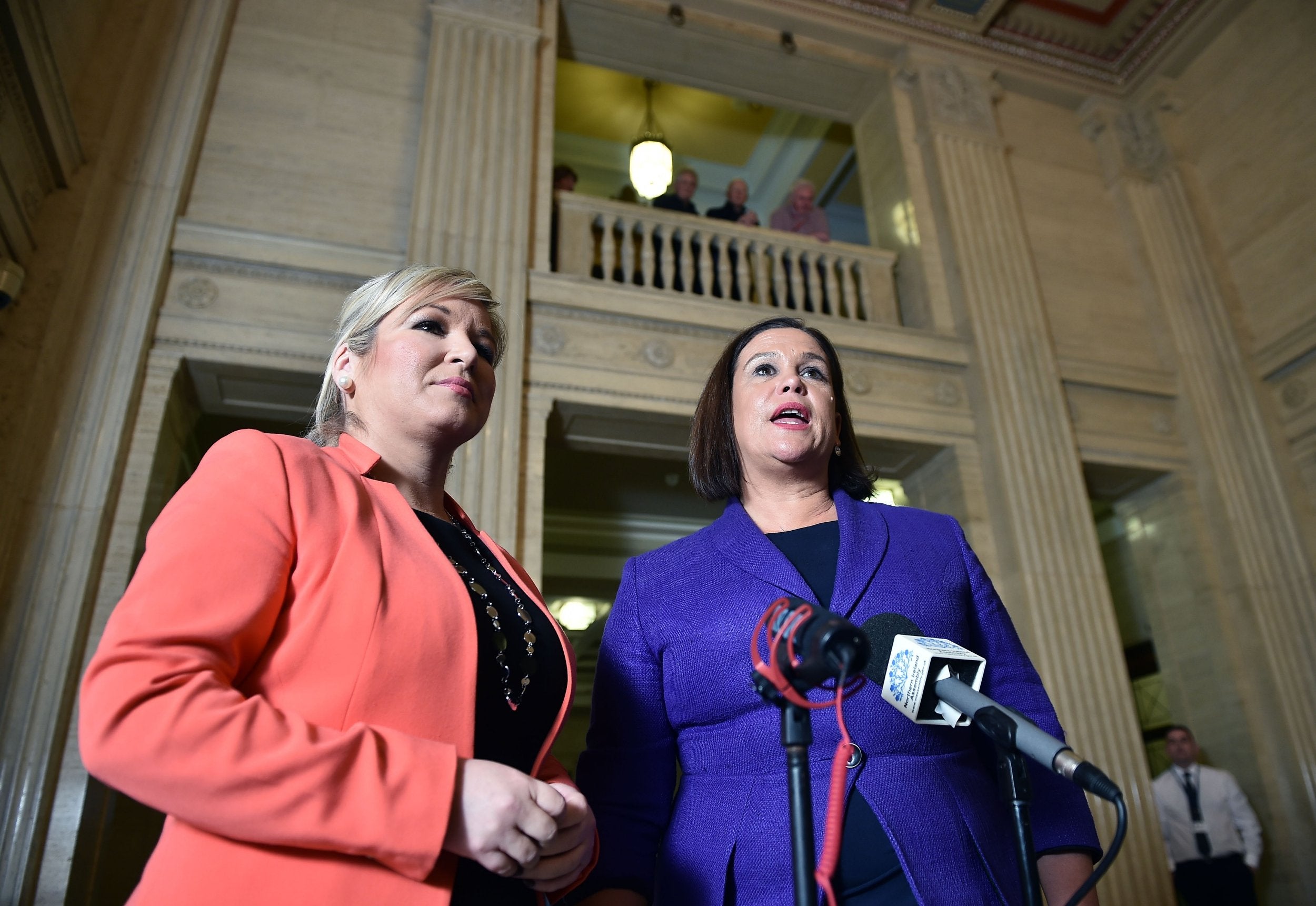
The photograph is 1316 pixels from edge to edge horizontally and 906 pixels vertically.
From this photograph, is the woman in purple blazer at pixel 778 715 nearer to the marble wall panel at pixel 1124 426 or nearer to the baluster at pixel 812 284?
the baluster at pixel 812 284

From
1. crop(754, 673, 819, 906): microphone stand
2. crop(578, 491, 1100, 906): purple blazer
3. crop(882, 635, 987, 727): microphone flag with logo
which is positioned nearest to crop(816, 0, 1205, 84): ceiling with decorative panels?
crop(578, 491, 1100, 906): purple blazer

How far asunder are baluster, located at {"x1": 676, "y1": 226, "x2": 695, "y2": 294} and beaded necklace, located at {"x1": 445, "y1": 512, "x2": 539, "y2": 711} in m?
4.90

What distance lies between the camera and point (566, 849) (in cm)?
112

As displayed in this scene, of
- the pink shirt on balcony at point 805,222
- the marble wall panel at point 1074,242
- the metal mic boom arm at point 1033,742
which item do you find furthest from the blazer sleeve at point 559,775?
the marble wall panel at point 1074,242

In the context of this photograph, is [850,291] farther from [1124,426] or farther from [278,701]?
[278,701]

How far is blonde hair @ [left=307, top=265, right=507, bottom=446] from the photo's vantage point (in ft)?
4.99

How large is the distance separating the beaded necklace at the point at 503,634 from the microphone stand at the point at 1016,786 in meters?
0.60

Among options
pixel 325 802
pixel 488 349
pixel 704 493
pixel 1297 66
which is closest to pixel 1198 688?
pixel 1297 66

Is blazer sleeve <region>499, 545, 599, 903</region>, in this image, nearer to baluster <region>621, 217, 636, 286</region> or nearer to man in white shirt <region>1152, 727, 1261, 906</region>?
baluster <region>621, 217, 636, 286</region>

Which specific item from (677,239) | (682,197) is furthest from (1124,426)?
(682,197)

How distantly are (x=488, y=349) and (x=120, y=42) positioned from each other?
511 centimetres

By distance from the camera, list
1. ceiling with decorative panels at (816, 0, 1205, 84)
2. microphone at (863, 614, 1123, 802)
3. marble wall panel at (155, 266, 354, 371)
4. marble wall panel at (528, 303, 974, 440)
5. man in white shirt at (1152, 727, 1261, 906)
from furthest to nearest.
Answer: ceiling with decorative panels at (816, 0, 1205, 84)
marble wall panel at (528, 303, 974, 440)
man in white shirt at (1152, 727, 1261, 906)
marble wall panel at (155, 266, 354, 371)
microphone at (863, 614, 1123, 802)

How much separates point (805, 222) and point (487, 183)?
270 centimetres

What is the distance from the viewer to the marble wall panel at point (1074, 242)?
698 cm
